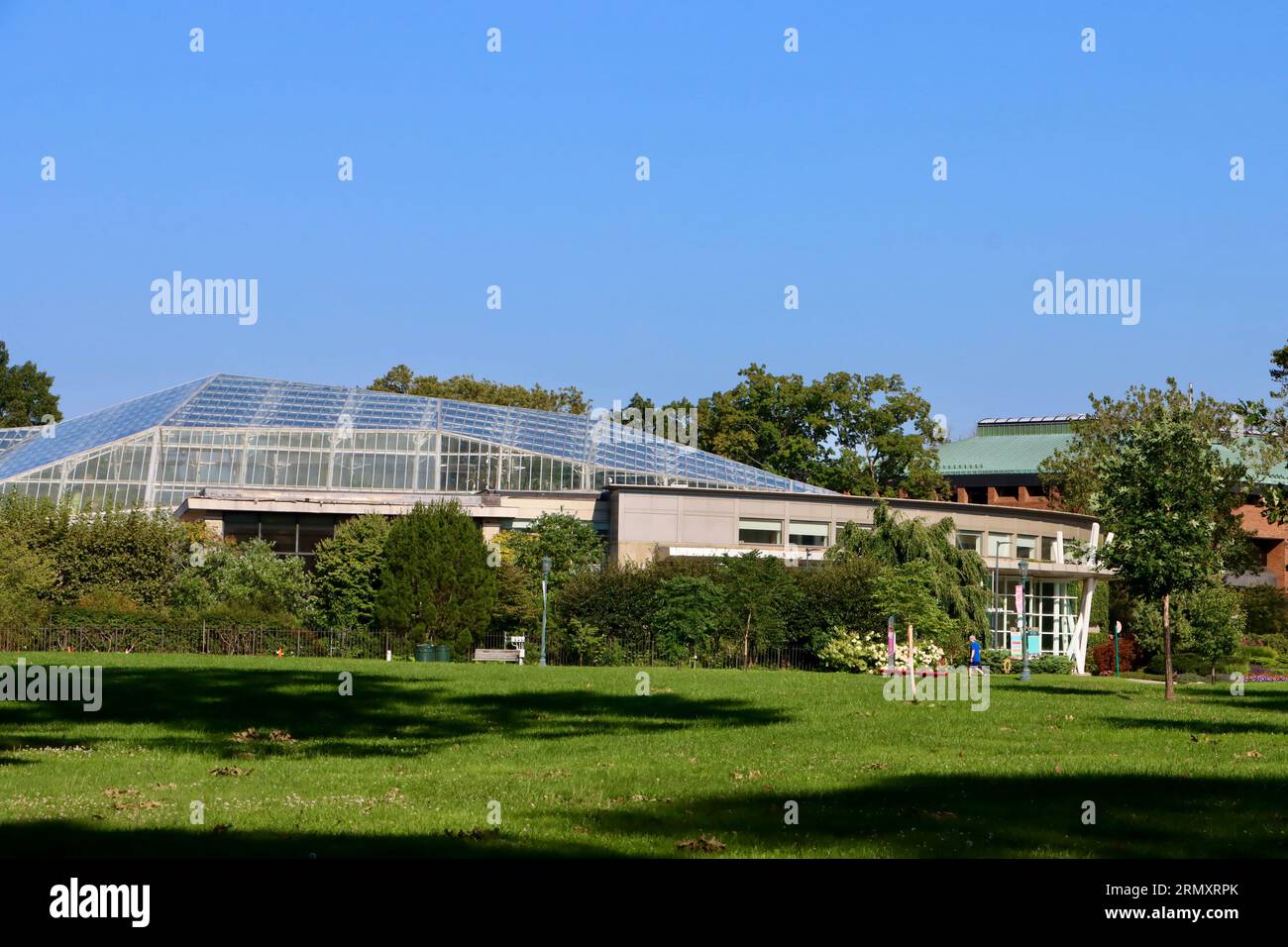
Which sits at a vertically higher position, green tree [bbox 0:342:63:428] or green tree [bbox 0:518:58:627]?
green tree [bbox 0:342:63:428]

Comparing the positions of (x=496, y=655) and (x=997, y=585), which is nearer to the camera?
(x=496, y=655)

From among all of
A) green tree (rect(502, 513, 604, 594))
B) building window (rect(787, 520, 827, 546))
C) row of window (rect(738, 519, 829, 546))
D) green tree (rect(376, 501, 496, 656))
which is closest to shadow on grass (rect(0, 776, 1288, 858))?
green tree (rect(376, 501, 496, 656))

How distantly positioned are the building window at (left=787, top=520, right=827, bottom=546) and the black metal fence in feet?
62.1

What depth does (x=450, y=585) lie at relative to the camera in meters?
56.0

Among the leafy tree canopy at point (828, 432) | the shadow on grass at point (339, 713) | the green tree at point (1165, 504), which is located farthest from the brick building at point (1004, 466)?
the shadow on grass at point (339, 713)

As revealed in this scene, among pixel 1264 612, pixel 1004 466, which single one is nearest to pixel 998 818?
pixel 1264 612

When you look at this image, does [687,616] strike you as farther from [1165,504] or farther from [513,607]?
[1165,504]

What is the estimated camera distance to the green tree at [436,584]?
55250 millimetres

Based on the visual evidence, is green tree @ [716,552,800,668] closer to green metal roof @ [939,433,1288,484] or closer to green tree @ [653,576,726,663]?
green tree @ [653,576,726,663]

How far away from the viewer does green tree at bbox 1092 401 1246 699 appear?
29.9 meters

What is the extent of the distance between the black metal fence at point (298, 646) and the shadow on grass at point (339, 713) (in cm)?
2127

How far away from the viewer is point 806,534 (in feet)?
241

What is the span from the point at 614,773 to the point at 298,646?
3687cm

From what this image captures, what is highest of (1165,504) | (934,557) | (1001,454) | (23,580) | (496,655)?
(1001,454)
